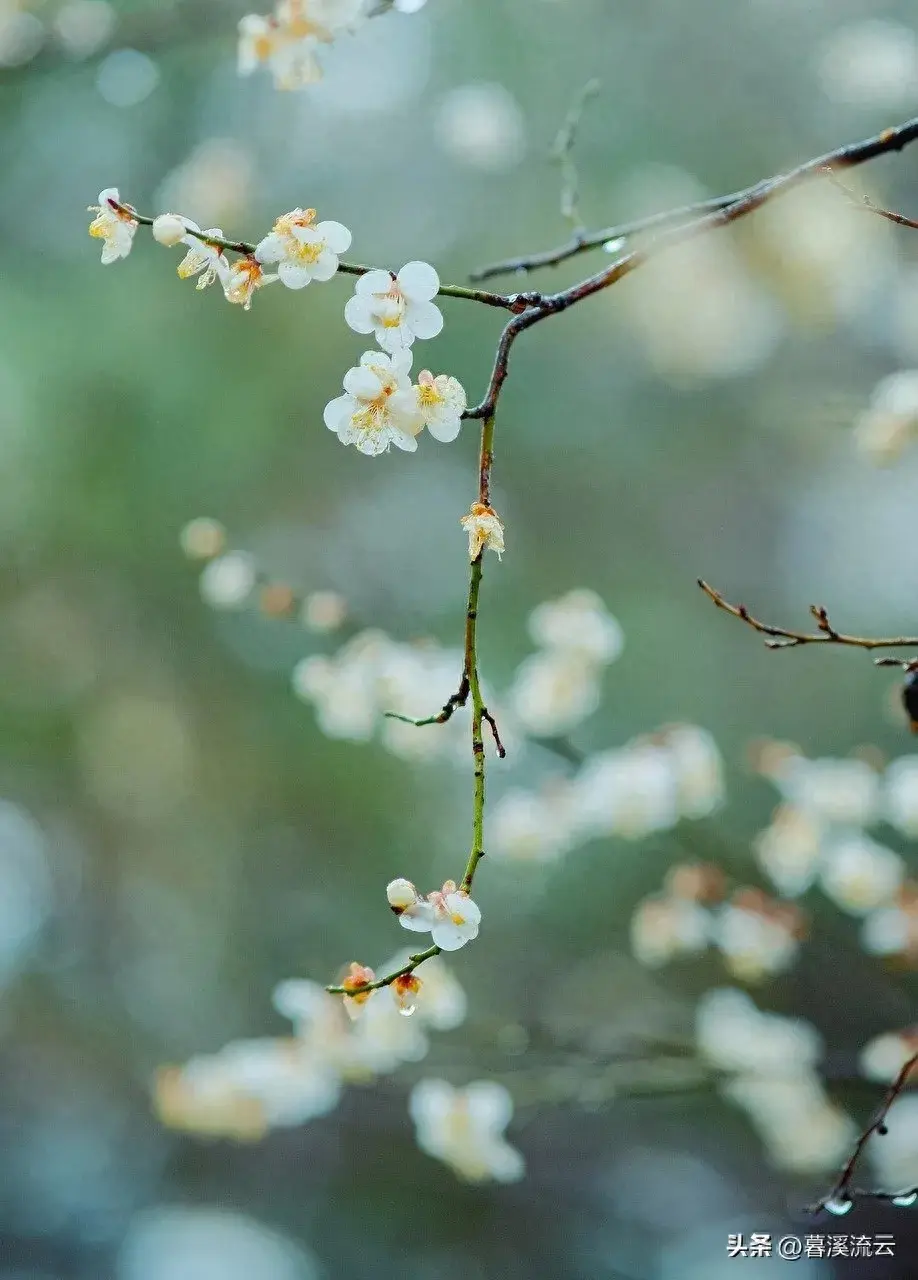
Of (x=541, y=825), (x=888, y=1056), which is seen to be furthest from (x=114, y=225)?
(x=888, y=1056)

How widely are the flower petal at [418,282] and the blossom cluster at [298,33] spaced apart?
0.21 meters

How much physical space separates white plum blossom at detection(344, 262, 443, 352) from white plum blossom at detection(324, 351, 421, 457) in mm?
10

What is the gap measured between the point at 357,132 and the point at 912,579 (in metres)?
1.13

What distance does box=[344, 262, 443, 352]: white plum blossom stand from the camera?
43 centimetres

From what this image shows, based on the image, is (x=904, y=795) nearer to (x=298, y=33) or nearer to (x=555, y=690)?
(x=555, y=690)

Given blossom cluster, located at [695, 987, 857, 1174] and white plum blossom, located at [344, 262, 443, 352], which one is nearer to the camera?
white plum blossom, located at [344, 262, 443, 352]

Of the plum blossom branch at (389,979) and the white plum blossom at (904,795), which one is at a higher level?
the white plum blossom at (904,795)

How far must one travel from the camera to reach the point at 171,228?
419 mm

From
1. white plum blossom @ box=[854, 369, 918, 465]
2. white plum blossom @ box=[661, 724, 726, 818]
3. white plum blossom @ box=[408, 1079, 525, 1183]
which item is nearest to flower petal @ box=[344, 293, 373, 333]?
white plum blossom @ box=[854, 369, 918, 465]

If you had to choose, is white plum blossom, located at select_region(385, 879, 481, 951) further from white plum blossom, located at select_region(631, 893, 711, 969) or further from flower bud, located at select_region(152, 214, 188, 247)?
white plum blossom, located at select_region(631, 893, 711, 969)

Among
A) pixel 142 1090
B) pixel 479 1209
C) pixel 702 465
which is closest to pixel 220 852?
pixel 142 1090

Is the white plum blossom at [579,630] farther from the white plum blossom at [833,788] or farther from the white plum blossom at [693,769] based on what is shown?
the white plum blossom at [833,788]

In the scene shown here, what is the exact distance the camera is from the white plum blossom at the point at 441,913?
1.40 ft

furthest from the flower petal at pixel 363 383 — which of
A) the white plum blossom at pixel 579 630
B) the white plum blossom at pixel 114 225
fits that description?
the white plum blossom at pixel 579 630
